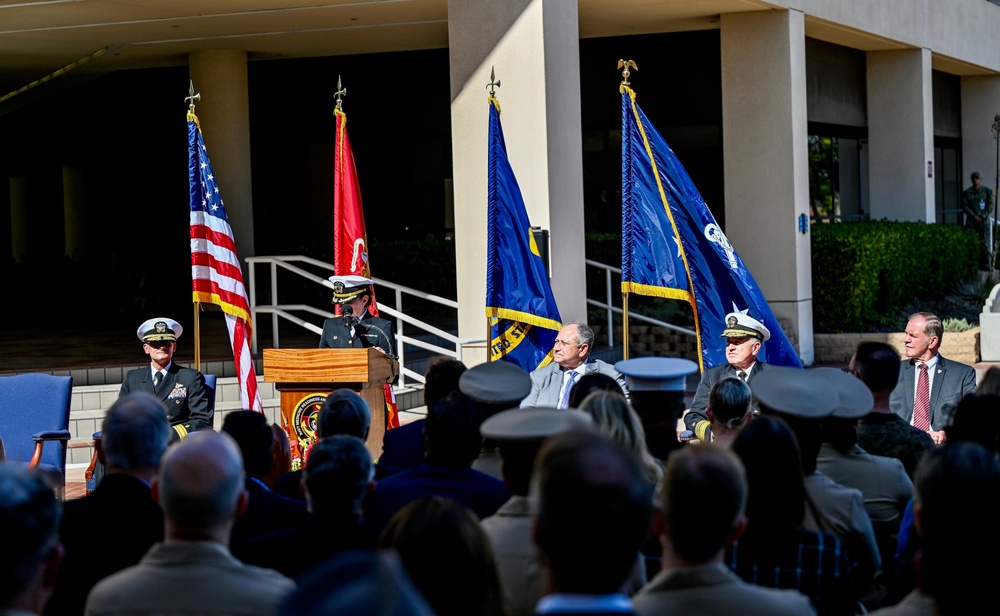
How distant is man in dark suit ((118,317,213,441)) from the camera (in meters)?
8.29

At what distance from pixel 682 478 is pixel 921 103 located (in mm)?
18633

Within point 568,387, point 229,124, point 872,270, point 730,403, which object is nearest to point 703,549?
point 730,403

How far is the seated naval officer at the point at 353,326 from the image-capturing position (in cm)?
905

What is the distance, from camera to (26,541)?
264cm

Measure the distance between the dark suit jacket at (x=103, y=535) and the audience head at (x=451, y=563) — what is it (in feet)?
4.61

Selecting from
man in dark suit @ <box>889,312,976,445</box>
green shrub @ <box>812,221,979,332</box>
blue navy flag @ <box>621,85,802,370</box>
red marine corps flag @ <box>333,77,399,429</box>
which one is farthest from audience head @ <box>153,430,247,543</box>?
green shrub @ <box>812,221,979,332</box>

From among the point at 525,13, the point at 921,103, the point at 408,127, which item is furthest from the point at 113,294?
the point at 921,103

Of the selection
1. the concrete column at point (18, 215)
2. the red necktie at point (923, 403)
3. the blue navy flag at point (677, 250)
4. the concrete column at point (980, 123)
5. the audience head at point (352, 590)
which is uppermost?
the concrete column at point (980, 123)

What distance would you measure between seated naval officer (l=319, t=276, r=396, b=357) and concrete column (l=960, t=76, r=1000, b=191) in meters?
20.2

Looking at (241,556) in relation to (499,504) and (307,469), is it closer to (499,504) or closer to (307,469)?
(307,469)

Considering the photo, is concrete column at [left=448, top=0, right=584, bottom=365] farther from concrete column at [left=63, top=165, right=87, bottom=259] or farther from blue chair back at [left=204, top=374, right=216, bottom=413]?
concrete column at [left=63, top=165, right=87, bottom=259]

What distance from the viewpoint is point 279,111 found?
786 inches

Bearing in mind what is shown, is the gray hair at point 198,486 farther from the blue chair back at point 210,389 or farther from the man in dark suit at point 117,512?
the blue chair back at point 210,389

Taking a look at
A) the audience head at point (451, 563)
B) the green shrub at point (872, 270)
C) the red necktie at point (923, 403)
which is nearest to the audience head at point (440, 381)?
the audience head at point (451, 563)
